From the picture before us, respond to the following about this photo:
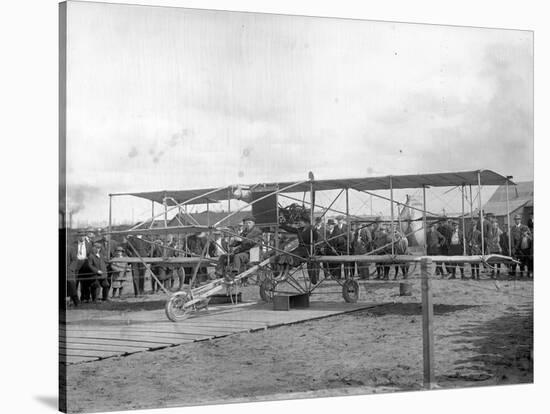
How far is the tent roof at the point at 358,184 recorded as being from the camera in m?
11.3

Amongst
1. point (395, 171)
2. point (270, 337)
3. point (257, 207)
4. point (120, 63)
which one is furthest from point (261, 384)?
point (120, 63)

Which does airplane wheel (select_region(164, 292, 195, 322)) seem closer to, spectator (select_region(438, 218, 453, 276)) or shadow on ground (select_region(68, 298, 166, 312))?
shadow on ground (select_region(68, 298, 166, 312))

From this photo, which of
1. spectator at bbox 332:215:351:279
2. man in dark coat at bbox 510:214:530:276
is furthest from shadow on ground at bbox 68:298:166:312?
man in dark coat at bbox 510:214:530:276

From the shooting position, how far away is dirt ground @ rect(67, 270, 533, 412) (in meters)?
11.1

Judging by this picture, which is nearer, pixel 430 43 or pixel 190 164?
pixel 190 164

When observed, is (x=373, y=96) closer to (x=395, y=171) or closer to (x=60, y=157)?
(x=395, y=171)

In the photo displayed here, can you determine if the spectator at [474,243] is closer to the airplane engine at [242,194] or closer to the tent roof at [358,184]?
the tent roof at [358,184]

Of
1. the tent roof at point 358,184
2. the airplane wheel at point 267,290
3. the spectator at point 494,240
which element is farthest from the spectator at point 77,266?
the spectator at point 494,240

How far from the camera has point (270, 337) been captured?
12.0 m

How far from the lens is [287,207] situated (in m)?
12.0

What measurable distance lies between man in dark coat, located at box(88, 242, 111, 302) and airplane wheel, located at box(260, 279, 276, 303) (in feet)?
5.83

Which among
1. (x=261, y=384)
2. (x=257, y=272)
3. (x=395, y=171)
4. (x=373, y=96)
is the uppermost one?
(x=373, y=96)

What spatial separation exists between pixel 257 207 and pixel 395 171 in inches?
66.0

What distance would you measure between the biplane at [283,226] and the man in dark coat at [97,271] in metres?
0.27
